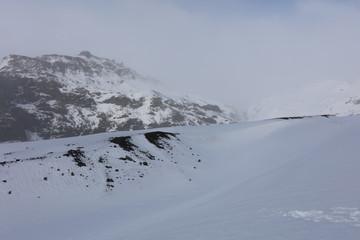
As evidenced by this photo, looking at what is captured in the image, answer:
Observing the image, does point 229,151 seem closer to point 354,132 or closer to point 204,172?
point 204,172

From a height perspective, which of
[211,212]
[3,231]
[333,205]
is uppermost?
[333,205]

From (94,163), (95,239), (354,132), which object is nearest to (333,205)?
(95,239)

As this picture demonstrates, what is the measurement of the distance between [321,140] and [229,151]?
490 inches

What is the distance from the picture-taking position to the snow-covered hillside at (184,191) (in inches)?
559

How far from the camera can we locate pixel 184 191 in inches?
1182

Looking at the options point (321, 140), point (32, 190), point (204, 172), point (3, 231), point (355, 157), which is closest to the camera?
point (3, 231)

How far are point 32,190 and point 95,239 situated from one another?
10.6 m

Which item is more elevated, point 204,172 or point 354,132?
point 354,132

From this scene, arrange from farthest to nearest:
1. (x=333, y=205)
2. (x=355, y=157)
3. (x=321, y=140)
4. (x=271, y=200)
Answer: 1. (x=321, y=140)
2. (x=355, y=157)
3. (x=271, y=200)
4. (x=333, y=205)

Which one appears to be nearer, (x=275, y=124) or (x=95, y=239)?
(x=95, y=239)

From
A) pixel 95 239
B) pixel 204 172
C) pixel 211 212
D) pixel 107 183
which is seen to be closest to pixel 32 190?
pixel 107 183

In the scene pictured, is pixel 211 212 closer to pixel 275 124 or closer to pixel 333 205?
pixel 333 205

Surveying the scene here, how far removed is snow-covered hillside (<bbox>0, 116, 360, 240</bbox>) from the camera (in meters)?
14.2

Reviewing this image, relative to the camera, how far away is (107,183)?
1152 inches
